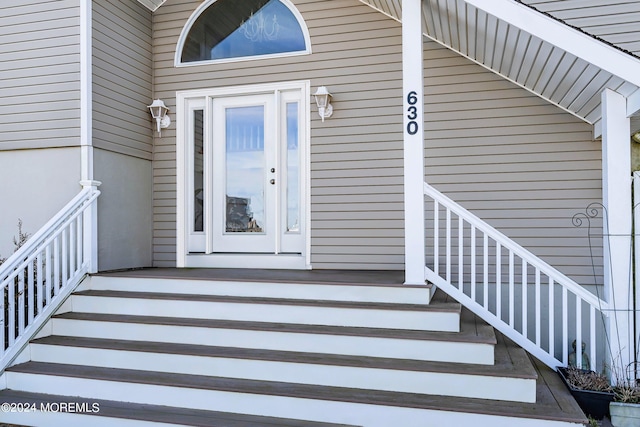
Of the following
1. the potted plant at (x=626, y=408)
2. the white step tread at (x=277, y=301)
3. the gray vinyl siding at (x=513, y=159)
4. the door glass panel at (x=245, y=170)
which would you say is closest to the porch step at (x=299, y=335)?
the white step tread at (x=277, y=301)

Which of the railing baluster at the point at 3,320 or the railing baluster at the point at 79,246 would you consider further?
the railing baluster at the point at 79,246

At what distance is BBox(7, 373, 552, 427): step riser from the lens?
8.66 feet

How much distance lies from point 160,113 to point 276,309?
9.59ft

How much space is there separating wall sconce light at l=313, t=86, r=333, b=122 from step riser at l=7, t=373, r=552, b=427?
2976mm

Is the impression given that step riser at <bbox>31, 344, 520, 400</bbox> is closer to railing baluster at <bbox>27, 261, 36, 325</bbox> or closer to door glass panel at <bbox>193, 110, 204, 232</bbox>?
railing baluster at <bbox>27, 261, 36, 325</bbox>

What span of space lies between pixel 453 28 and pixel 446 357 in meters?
2.78

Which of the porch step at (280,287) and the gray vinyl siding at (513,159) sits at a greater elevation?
the gray vinyl siding at (513,159)

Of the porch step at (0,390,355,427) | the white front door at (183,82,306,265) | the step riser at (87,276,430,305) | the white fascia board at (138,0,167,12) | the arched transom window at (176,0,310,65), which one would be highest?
the white fascia board at (138,0,167,12)

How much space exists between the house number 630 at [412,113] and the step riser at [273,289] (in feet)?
3.83

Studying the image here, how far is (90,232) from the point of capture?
14.3 feet

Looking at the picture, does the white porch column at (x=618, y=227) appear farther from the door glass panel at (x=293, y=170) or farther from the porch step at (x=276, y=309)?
the door glass panel at (x=293, y=170)

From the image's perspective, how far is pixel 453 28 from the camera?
4.09 metres

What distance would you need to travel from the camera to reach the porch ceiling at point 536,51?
301cm

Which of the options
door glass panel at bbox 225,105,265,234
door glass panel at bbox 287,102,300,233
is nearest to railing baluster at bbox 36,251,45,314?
door glass panel at bbox 225,105,265,234
